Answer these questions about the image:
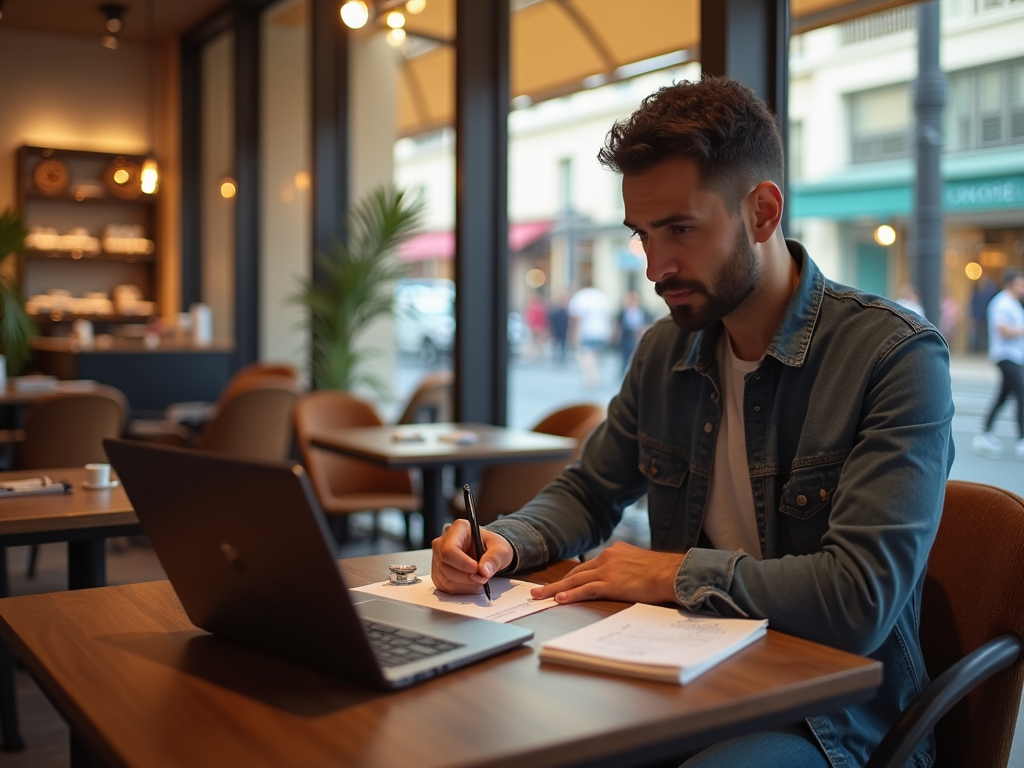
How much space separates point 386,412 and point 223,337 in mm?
2206

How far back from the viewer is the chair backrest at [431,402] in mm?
5590

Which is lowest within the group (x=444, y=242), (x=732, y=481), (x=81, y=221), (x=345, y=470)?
(x=345, y=470)

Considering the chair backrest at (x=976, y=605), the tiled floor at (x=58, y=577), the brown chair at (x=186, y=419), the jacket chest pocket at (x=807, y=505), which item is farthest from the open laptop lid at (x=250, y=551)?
the brown chair at (x=186, y=419)

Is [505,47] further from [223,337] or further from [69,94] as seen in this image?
[69,94]

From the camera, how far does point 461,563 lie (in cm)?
156

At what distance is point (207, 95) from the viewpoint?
9367 mm

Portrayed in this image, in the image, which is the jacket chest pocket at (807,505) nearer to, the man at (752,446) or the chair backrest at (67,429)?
the man at (752,446)

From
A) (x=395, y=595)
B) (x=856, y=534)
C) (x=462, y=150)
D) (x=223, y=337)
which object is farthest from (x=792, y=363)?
(x=223, y=337)

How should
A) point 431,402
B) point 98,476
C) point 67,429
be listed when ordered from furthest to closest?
point 431,402
point 67,429
point 98,476

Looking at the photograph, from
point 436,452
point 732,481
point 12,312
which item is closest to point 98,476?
point 436,452

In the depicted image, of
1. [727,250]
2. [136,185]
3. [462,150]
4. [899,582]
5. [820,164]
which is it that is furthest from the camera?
[136,185]

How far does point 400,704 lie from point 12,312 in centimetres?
695

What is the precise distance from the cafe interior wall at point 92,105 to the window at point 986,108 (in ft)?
25.2

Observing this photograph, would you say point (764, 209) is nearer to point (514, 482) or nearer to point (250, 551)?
point (250, 551)
